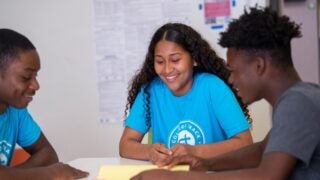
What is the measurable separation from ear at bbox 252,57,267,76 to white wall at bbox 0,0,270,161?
204 cm

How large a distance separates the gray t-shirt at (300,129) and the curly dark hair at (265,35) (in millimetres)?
120

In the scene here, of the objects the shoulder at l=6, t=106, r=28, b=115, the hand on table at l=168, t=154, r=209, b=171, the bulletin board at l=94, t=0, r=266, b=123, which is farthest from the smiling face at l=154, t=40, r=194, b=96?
the bulletin board at l=94, t=0, r=266, b=123

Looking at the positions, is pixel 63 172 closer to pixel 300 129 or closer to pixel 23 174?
pixel 23 174

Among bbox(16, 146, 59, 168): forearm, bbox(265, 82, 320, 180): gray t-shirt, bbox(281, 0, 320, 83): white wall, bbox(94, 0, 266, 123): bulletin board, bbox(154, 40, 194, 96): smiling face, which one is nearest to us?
bbox(265, 82, 320, 180): gray t-shirt

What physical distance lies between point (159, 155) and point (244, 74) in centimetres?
54

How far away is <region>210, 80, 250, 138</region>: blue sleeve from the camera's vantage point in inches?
71.6

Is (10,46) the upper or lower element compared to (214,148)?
upper

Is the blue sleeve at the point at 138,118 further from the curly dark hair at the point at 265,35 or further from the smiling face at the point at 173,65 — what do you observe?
the curly dark hair at the point at 265,35

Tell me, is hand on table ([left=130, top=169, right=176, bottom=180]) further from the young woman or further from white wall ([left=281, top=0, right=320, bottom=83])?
white wall ([left=281, top=0, right=320, bottom=83])

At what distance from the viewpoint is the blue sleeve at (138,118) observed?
1947 millimetres

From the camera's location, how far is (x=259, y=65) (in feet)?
3.64

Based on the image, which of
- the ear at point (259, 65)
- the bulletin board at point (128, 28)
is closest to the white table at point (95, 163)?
the ear at point (259, 65)

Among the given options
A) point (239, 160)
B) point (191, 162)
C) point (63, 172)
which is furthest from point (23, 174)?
point (239, 160)

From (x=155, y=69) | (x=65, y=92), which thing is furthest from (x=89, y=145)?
(x=155, y=69)
